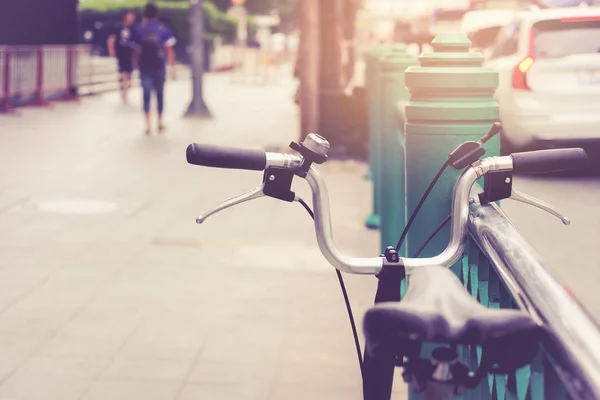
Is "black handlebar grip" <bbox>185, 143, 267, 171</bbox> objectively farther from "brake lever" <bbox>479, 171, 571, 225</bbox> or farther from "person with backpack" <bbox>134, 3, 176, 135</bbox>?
"person with backpack" <bbox>134, 3, 176, 135</bbox>

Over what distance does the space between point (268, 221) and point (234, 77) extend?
29464 mm

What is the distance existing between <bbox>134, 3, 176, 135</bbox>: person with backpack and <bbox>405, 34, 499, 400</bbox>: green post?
12067 millimetres

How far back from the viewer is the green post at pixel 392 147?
5.53m

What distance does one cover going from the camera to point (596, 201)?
29.3 feet

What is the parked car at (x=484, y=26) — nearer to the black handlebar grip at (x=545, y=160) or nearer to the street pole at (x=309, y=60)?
the street pole at (x=309, y=60)

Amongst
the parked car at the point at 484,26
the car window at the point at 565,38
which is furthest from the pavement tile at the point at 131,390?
the parked car at the point at 484,26

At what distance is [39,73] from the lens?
19.6m

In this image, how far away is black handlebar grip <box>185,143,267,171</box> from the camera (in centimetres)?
194

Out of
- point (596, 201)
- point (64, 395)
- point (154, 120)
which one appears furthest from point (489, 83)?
point (154, 120)

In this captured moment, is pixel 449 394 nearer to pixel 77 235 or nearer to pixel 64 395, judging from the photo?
pixel 64 395

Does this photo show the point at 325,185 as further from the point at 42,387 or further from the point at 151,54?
the point at 151,54

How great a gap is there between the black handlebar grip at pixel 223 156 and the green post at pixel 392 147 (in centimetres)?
327

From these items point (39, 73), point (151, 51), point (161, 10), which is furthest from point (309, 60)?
point (161, 10)

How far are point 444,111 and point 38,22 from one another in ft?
64.9
